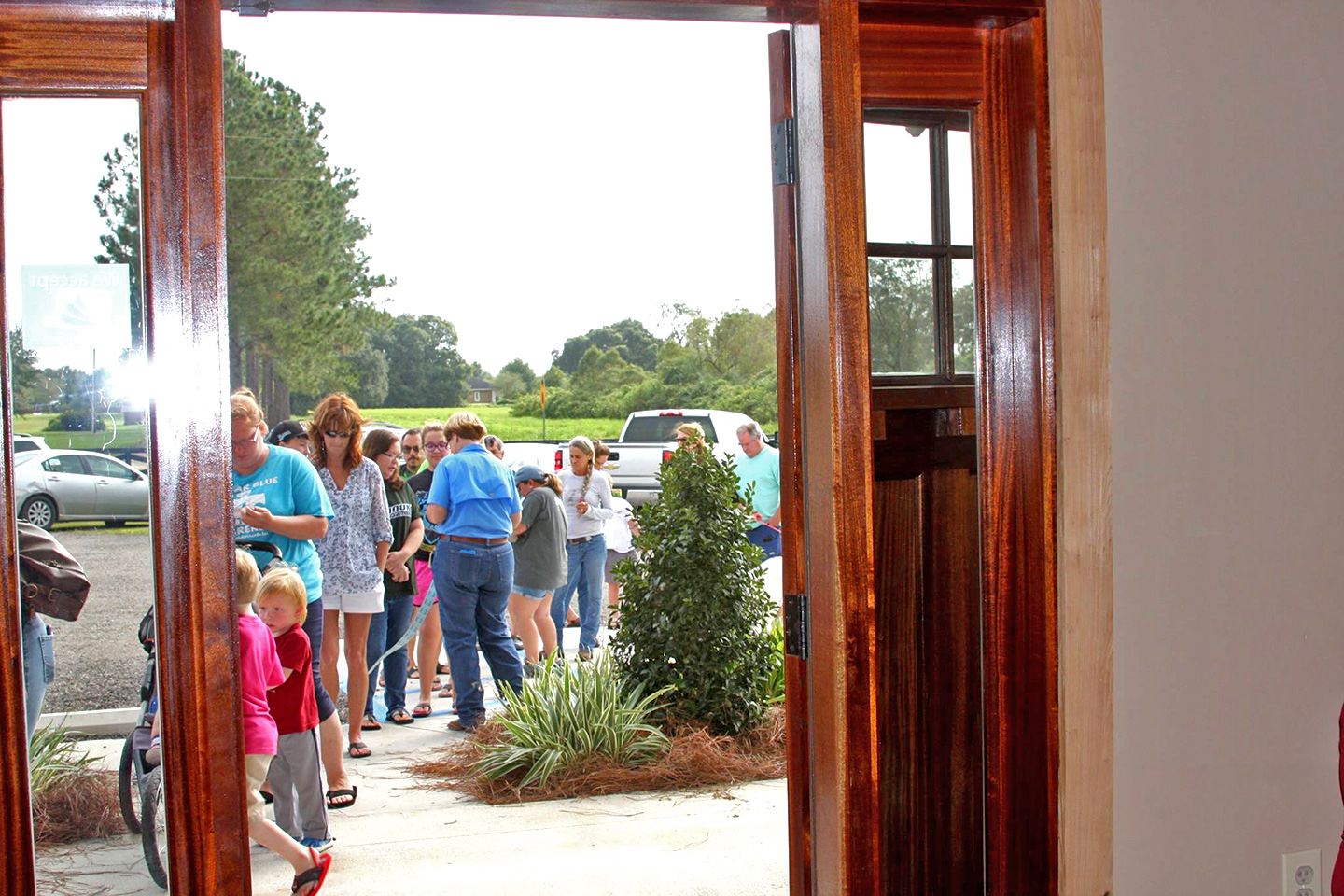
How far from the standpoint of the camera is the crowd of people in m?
3.31

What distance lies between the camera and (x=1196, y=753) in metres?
1.96

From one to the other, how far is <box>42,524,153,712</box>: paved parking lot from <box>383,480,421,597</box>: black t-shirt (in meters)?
3.46

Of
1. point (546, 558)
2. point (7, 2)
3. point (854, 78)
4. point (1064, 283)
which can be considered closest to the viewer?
point (7, 2)

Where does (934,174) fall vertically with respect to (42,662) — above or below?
above

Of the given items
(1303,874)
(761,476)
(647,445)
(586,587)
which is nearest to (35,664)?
(1303,874)

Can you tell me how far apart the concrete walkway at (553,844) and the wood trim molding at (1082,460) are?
1.75 m

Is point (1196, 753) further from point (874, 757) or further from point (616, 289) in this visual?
point (616, 289)

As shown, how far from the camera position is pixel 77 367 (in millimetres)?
1510

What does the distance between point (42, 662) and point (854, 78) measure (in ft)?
4.68

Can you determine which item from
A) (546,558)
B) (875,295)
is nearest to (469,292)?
(546,558)

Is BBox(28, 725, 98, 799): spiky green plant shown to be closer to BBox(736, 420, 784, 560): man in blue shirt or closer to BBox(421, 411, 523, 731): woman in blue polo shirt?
BBox(421, 411, 523, 731): woman in blue polo shirt

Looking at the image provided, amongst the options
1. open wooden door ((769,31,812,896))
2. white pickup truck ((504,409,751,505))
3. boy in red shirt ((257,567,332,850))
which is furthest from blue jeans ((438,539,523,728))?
white pickup truck ((504,409,751,505))

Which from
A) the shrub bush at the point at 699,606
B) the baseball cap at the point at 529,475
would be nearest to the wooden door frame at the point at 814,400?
the shrub bush at the point at 699,606

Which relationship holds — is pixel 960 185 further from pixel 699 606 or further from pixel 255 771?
pixel 699 606
